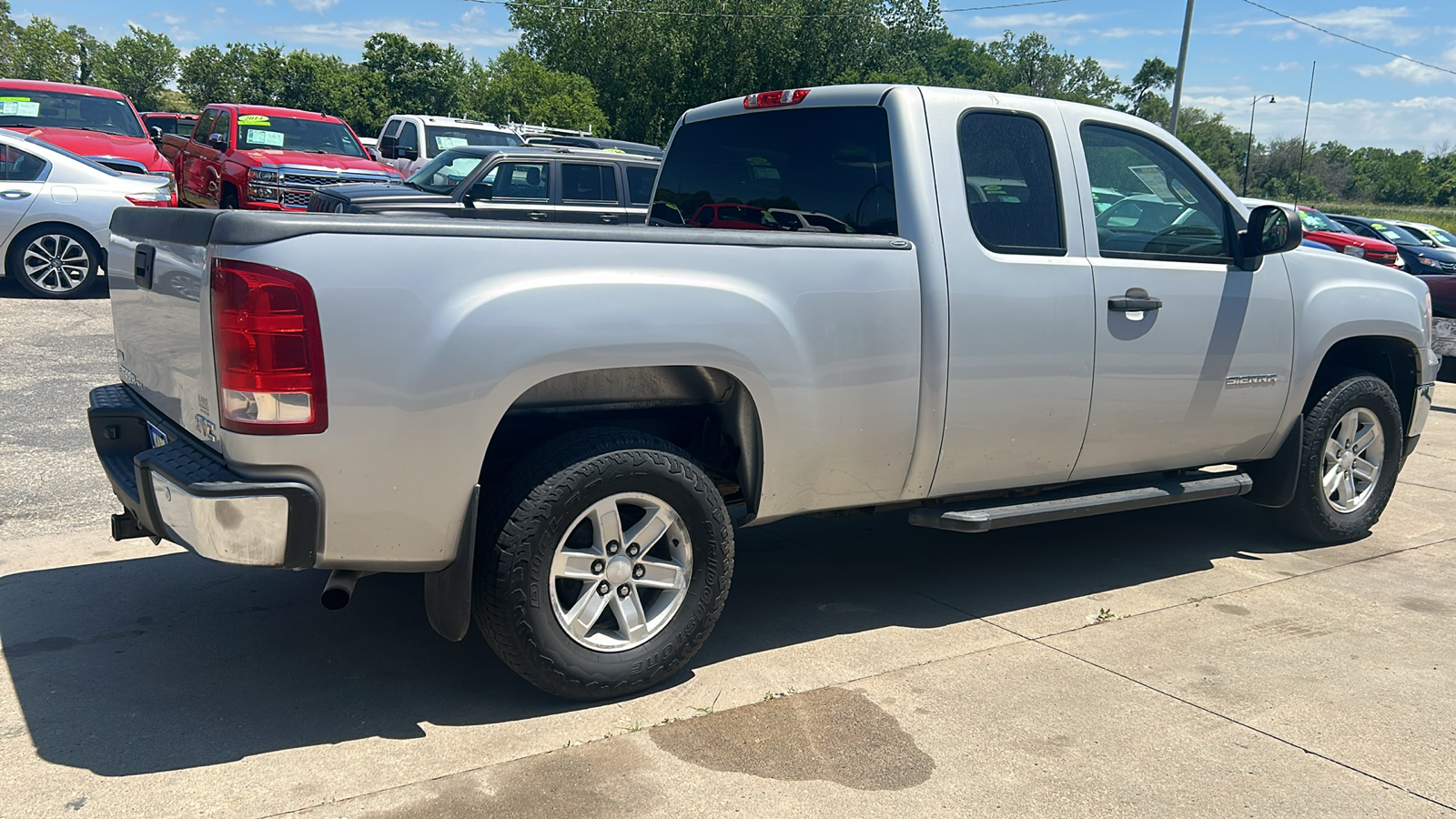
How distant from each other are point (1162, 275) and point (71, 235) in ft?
35.7

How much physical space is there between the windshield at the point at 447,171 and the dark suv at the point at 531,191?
0.83 ft

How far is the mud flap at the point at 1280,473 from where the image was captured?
18.0 feet

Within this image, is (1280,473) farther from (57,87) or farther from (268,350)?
(57,87)

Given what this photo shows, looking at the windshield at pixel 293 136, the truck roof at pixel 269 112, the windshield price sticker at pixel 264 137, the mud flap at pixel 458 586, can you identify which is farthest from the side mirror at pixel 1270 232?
the windshield price sticker at pixel 264 137

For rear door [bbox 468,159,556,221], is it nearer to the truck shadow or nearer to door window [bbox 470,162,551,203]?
door window [bbox 470,162,551,203]

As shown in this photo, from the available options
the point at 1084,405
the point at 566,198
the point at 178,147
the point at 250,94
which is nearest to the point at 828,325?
the point at 1084,405

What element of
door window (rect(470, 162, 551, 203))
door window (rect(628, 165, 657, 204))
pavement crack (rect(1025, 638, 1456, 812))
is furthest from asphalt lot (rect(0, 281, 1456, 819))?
door window (rect(628, 165, 657, 204))

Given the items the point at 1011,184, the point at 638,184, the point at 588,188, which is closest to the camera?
the point at 1011,184

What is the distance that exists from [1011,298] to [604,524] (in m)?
1.77

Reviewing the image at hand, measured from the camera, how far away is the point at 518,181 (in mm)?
12844

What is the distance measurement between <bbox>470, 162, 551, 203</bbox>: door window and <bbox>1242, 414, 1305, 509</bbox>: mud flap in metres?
8.90

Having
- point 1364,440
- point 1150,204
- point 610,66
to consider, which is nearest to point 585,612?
point 1150,204

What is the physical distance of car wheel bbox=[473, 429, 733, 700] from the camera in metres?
3.46

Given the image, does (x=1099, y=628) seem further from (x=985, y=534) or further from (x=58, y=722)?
(x=58, y=722)
